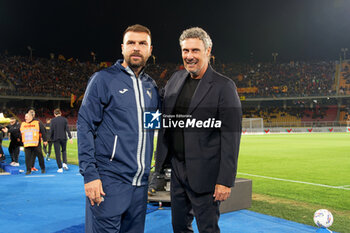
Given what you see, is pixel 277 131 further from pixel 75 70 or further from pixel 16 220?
pixel 16 220

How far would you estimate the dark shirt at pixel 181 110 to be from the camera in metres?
2.94

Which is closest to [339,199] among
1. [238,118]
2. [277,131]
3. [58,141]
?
[238,118]

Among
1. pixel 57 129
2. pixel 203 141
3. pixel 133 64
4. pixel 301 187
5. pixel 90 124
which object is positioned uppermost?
pixel 133 64

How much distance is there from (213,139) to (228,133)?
0.15 m

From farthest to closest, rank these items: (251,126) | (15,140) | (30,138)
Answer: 1. (251,126)
2. (15,140)
3. (30,138)

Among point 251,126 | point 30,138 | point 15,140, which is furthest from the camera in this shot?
point 251,126

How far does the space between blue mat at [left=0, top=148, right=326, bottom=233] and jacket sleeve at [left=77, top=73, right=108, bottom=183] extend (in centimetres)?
268

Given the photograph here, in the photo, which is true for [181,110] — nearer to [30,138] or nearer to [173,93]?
[173,93]

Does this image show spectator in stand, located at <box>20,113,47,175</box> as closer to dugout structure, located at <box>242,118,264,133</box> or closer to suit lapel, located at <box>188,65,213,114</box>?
suit lapel, located at <box>188,65,213,114</box>

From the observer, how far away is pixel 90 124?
260cm

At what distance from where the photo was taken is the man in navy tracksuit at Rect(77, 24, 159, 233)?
259cm

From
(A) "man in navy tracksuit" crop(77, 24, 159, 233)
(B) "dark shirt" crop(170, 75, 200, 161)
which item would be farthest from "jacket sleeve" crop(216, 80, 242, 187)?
(A) "man in navy tracksuit" crop(77, 24, 159, 233)

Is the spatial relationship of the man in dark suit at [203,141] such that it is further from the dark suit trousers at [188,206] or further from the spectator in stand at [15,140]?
the spectator in stand at [15,140]

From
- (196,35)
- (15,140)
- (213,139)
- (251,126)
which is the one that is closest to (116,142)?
(213,139)
